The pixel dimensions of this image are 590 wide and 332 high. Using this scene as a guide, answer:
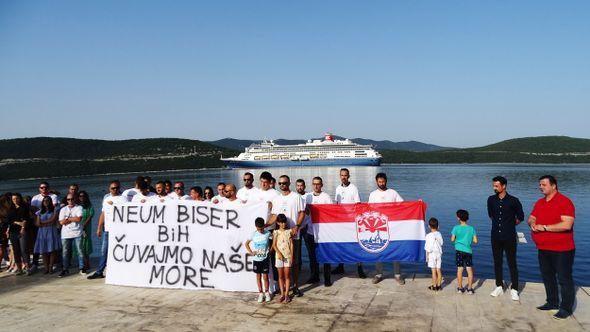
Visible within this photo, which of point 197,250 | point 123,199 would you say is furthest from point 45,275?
point 197,250

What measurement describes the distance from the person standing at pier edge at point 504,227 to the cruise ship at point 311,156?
110 meters

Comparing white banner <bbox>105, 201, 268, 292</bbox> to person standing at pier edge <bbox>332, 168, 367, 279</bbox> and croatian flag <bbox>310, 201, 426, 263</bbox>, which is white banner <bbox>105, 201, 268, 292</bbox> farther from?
person standing at pier edge <bbox>332, 168, 367, 279</bbox>

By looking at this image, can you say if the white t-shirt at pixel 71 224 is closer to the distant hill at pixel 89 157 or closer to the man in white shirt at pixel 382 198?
the man in white shirt at pixel 382 198

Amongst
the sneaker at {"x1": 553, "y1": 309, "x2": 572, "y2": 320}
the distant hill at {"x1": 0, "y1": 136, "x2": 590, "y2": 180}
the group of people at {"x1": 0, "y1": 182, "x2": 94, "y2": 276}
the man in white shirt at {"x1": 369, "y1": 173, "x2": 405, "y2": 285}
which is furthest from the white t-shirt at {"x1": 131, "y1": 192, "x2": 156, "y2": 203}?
the distant hill at {"x1": 0, "y1": 136, "x2": 590, "y2": 180}

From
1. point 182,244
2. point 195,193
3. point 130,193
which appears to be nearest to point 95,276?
point 130,193

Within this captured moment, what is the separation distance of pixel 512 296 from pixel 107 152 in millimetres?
171473

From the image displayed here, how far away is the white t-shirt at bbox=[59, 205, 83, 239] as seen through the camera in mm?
7973

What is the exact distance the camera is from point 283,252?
6098mm

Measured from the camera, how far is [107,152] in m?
157

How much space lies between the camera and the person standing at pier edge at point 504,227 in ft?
19.4

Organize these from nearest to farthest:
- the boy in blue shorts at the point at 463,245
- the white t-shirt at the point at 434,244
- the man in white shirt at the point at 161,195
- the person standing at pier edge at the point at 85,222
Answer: the boy in blue shorts at the point at 463,245
the white t-shirt at the point at 434,244
the man in white shirt at the point at 161,195
the person standing at pier edge at the point at 85,222

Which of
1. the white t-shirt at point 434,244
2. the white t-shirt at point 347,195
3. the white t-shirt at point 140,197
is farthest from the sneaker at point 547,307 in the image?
the white t-shirt at point 140,197

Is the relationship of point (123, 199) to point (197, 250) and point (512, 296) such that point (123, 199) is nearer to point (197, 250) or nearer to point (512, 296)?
point (197, 250)

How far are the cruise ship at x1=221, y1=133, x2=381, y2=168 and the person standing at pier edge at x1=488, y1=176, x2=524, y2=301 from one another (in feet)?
360
